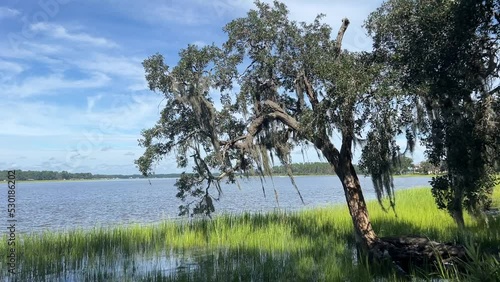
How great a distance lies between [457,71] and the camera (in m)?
6.71

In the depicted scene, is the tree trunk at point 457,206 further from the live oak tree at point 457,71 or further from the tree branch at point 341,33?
the tree branch at point 341,33

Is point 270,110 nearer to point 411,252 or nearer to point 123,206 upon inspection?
point 411,252

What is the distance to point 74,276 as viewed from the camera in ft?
30.4

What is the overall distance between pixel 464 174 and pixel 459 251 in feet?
6.30

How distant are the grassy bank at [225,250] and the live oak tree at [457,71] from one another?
1.77m

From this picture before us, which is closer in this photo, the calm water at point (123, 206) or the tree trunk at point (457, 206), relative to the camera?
the tree trunk at point (457, 206)

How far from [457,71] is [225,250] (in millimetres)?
7881

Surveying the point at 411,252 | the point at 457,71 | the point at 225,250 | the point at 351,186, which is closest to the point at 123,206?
the point at 225,250

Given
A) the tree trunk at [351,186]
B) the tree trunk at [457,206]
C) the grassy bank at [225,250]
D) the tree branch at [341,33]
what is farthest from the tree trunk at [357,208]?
the tree branch at [341,33]

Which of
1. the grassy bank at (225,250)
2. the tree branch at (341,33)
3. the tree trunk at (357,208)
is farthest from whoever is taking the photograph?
the tree branch at (341,33)

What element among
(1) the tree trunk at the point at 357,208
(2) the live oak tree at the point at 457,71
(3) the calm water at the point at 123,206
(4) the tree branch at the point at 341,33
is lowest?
(3) the calm water at the point at 123,206

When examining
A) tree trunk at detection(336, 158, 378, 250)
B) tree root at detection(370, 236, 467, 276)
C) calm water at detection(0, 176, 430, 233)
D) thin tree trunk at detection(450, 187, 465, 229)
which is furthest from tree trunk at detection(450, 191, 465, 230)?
calm water at detection(0, 176, 430, 233)

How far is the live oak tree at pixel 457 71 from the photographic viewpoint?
255 inches

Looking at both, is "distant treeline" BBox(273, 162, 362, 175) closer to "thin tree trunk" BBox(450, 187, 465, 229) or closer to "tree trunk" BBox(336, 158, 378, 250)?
"tree trunk" BBox(336, 158, 378, 250)
